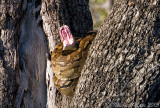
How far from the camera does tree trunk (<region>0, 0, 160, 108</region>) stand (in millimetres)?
2004

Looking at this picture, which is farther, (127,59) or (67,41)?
(67,41)

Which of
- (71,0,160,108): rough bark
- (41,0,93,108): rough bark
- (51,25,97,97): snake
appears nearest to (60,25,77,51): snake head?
(51,25,97,97): snake

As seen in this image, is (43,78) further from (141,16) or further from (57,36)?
(141,16)

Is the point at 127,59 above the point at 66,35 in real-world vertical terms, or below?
below

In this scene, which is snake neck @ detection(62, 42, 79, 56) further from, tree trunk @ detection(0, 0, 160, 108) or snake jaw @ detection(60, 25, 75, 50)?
tree trunk @ detection(0, 0, 160, 108)

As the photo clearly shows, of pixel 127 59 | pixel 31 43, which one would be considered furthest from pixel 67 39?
pixel 127 59

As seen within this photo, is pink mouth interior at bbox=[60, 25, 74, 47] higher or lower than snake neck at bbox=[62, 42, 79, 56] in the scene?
higher

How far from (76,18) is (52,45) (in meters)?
0.49

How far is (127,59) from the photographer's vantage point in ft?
6.70

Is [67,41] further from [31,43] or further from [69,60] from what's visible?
[31,43]

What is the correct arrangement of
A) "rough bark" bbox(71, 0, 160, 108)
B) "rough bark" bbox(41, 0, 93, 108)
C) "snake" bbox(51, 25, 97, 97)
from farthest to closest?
"rough bark" bbox(41, 0, 93, 108), "snake" bbox(51, 25, 97, 97), "rough bark" bbox(71, 0, 160, 108)

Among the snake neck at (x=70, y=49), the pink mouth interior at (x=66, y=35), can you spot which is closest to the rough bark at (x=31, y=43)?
the pink mouth interior at (x=66, y=35)

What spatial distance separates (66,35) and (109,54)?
2.62 feet

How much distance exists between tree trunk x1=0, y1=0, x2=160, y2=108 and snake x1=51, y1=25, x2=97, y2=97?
28 cm
